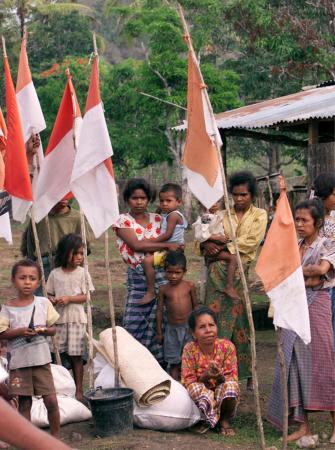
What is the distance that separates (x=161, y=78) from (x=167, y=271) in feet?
48.5

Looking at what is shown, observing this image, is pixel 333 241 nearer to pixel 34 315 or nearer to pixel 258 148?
pixel 34 315

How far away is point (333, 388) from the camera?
17.2 ft

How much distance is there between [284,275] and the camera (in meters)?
4.66

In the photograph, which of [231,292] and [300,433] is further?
[231,292]

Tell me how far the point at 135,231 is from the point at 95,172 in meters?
0.81

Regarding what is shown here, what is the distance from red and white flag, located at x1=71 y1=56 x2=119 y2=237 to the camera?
554cm

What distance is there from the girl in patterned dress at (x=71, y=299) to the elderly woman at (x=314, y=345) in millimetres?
1626

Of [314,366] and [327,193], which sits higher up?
[327,193]

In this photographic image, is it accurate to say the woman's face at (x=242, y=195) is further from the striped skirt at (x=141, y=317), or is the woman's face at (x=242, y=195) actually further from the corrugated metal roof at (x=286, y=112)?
the corrugated metal roof at (x=286, y=112)

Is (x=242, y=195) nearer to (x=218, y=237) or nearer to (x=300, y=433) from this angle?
(x=218, y=237)

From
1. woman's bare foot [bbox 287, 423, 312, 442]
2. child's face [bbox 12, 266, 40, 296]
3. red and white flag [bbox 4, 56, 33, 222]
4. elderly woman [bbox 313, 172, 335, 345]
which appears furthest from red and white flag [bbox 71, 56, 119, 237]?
woman's bare foot [bbox 287, 423, 312, 442]

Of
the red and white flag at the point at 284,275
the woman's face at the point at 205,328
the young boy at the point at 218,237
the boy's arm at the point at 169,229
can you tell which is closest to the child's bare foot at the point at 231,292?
the young boy at the point at 218,237

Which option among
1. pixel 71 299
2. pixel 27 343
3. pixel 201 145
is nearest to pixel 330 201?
pixel 201 145

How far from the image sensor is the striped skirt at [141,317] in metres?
6.40
